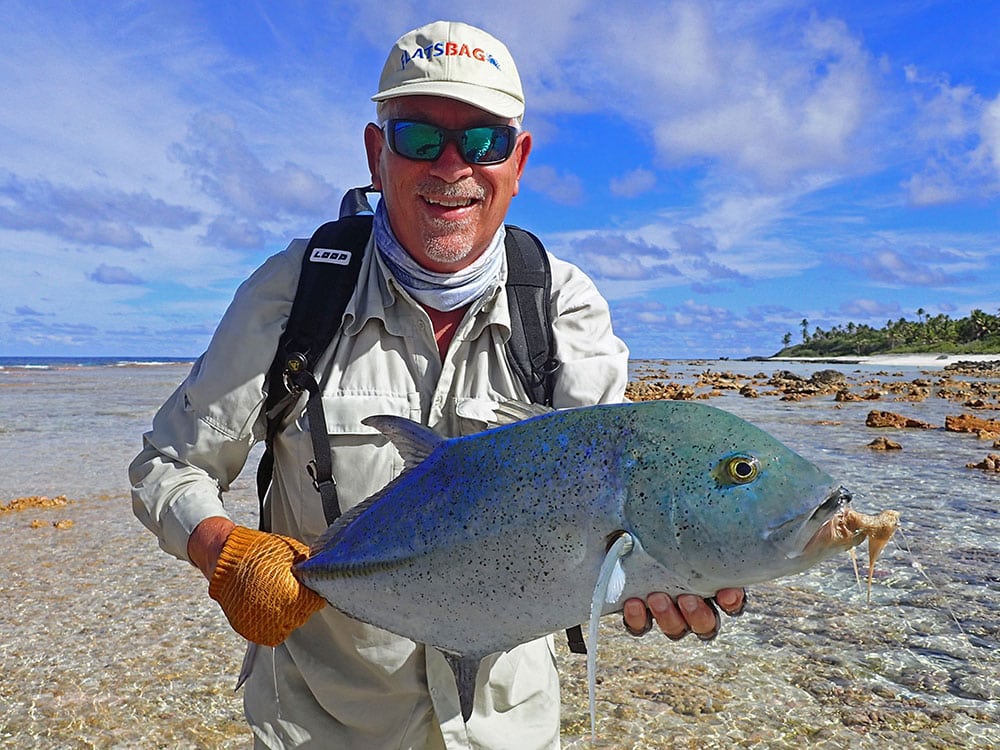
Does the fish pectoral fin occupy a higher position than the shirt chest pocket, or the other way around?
the shirt chest pocket

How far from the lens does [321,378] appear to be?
2.87 metres

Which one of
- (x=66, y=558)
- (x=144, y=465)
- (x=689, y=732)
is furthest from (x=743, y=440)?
(x=66, y=558)

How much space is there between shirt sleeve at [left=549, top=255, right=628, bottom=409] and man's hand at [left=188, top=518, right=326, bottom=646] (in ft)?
3.55

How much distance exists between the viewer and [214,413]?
2729 mm

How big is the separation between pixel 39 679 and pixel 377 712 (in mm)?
3202

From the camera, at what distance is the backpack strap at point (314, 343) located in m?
2.72

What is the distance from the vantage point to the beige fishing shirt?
273 cm

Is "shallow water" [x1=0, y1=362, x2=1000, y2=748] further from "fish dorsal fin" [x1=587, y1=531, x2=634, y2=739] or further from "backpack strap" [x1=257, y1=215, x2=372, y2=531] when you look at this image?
"backpack strap" [x1=257, y1=215, x2=372, y2=531]

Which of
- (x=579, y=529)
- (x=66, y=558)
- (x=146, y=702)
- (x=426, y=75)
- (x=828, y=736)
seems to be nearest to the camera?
(x=579, y=529)

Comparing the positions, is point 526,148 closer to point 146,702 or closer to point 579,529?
point 579,529

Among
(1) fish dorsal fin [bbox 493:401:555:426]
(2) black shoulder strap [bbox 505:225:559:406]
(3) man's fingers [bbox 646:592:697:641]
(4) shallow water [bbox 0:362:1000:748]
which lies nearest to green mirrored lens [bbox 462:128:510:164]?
(2) black shoulder strap [bbox 505:225:559:406]

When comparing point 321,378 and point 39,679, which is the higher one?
point 321,378

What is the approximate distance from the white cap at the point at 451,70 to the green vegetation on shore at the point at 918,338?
248ft

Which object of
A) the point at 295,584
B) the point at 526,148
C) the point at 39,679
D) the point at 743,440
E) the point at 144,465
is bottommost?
the point at 39,679
